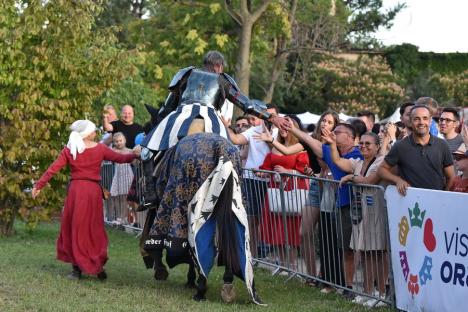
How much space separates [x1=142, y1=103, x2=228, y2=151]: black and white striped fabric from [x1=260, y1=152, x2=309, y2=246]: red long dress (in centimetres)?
163

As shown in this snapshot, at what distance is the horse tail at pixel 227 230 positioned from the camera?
8758 mm

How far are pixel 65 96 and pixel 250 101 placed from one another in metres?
5.12

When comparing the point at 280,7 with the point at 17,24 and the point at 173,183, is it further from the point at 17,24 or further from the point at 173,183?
the point at 173,183

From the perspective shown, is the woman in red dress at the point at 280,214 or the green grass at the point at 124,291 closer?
the green grass at the point at 124,291

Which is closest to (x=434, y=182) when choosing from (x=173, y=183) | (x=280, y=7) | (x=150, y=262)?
(x=173, y=183)

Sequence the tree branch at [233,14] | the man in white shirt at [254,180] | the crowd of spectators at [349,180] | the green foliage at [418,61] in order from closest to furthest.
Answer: the crowd of spectators at [349,180]
the man in white shirt at [254,180]
the tree branch at [233,14]
the green foliage at [418,61]

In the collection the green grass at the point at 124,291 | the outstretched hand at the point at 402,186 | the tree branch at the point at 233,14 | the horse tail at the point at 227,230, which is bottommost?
the green grass at the point at 124,291

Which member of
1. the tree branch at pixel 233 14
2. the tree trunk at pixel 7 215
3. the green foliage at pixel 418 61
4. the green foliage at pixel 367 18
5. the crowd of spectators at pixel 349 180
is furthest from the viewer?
the green foliage at pixel 418 61

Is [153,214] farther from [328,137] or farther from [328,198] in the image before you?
[328,137]

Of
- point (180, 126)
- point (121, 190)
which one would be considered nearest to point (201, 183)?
point (180, 126)

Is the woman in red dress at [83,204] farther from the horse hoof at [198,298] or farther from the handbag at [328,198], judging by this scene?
the handbag at [328,198]

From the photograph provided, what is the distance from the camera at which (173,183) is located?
915 centimetres

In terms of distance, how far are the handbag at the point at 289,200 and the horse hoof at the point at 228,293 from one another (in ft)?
6.14

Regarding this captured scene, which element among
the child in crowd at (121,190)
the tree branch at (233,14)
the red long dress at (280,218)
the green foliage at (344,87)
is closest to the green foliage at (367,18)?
the green foliage at (344,87)
